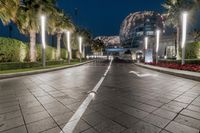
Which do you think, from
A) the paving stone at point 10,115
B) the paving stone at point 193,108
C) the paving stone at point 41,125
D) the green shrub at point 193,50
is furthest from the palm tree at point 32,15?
the green shrub at point 193,50

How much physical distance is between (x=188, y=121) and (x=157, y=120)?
731 millimetres

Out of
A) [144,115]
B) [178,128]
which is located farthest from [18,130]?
[178,128]

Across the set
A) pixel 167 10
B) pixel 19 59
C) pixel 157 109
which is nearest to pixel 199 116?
pixel 157 109

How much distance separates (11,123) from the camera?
4184 mm

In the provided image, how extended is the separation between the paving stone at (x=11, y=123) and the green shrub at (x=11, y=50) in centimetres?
1714

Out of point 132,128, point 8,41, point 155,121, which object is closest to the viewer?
point 132,128

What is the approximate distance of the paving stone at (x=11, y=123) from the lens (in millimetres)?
3947

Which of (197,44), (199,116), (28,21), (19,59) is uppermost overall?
(28,21)

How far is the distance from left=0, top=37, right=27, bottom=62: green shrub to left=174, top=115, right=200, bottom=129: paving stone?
19.5 metres

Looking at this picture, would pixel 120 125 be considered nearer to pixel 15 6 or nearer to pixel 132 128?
pixel 132 128

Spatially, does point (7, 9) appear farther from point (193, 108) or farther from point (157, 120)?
point (193, 108)

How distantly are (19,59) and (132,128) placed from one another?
21.6m

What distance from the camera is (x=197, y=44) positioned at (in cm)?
2644

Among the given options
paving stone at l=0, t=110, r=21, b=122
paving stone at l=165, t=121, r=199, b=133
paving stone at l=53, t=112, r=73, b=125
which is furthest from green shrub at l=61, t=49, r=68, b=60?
paving stone at l=165, t=121, r=199, b=133
